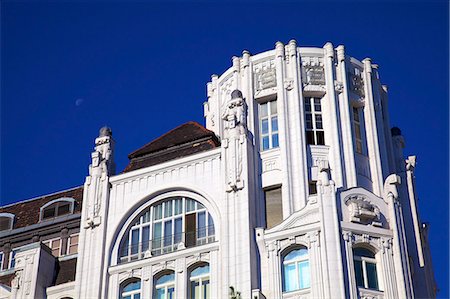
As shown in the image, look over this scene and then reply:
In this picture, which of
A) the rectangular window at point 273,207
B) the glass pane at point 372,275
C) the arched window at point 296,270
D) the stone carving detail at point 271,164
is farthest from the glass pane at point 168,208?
the glass pane at point 372,275

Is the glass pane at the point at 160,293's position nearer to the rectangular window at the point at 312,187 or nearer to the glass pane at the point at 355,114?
the rectangular window at the point at 312,187

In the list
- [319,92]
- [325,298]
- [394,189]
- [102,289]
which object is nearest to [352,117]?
[319,92]

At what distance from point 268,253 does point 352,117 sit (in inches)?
366

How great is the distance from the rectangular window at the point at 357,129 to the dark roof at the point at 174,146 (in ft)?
22.9

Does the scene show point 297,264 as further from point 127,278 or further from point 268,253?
point 127,278

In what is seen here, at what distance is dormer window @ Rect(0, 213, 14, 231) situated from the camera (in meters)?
51.3

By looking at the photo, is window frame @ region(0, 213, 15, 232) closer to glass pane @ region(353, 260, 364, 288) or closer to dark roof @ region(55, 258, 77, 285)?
dark roof @ region(55, 258, 77, 285)

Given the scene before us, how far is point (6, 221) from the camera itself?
51750 mm

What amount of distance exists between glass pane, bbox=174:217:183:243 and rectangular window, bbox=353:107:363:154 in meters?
9.43

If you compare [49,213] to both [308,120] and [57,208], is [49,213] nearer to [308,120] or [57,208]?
[57,208]

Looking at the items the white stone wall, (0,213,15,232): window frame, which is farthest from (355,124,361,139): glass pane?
(0,213,15,232): window frame

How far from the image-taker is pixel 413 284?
40188 mm

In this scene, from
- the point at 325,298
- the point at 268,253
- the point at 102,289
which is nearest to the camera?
the point at 325,298

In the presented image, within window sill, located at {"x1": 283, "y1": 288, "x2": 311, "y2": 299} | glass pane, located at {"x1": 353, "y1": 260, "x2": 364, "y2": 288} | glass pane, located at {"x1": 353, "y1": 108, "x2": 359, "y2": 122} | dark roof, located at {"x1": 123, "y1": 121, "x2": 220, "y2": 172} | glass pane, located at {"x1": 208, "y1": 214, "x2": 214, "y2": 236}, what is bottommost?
window sill, located at {"x1": 283, "y1": 288, "x2": 311, "y2": 299}
